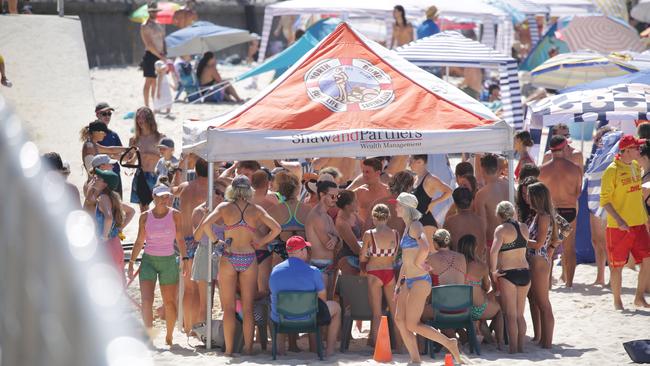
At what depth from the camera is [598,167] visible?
10641mm

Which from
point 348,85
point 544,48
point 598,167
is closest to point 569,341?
point 598,167

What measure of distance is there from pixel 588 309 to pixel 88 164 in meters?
4.96

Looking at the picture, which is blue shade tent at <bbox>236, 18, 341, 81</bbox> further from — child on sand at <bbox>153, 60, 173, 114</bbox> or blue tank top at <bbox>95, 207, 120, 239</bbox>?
blue tank top at <bbox>95, 207, 120, 239</bbox>

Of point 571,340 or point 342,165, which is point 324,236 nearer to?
point 571,340

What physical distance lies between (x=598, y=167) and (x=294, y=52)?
7.87 meters

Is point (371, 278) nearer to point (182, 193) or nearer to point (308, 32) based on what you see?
point (182, 193)

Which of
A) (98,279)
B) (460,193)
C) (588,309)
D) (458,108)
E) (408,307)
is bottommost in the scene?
(588,309)

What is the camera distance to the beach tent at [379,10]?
65.4 feet

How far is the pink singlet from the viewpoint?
8.29 metres

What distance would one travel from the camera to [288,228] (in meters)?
8.33

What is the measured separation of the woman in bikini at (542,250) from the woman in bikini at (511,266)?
240 millimetres

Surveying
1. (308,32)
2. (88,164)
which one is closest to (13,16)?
(308,32)

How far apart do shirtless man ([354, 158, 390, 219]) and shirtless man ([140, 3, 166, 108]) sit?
993 centimetres

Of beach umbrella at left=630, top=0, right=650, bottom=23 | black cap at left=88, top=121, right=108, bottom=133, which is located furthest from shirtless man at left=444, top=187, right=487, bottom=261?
beach umbrella at left=630, top=0, right=650, bottom=23
